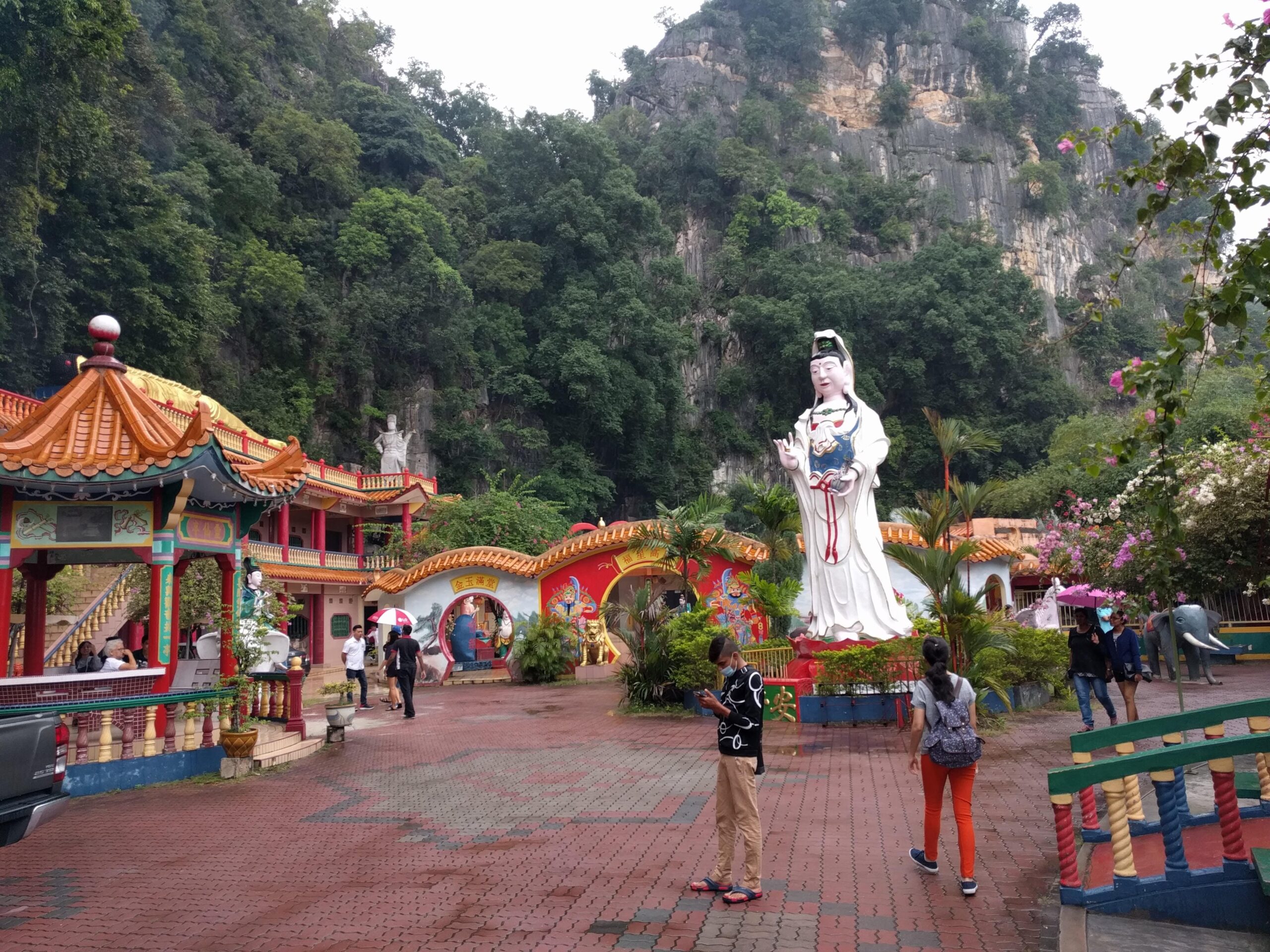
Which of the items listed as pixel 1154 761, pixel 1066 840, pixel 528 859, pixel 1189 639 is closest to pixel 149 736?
pixel 528 859

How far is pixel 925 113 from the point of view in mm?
62906

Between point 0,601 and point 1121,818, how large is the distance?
10.4 meters

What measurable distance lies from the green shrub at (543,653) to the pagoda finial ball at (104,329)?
1125 cm

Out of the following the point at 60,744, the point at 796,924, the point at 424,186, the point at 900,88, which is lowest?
the point at 796,924

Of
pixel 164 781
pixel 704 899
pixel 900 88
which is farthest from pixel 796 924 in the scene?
pixel 900 88

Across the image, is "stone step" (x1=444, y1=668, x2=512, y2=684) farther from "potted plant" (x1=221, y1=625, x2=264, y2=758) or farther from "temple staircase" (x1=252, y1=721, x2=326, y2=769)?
"potted plant" (x1=221, y1=625, x2=264, y2=758)

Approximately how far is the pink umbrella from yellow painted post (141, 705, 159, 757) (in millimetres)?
10996

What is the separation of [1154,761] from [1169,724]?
53 centimetres

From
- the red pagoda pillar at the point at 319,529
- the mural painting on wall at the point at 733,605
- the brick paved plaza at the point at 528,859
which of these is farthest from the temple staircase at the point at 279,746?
the red pagoda pillar at the point at 319,529

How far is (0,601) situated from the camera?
9.84 meters

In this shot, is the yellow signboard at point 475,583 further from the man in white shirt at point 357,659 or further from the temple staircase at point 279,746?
the temple staircase at point 279,746

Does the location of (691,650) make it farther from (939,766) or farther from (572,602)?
(572,602)

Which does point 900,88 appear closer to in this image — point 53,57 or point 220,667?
point 53,57

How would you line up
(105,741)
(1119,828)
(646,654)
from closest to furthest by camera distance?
(1119,828) → (105,741) → (646,654)
